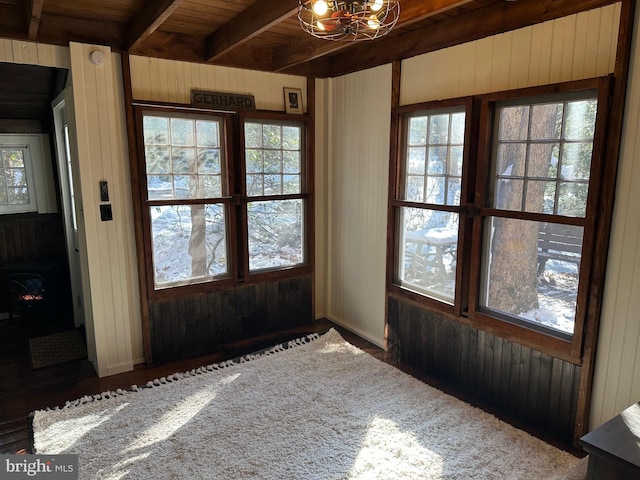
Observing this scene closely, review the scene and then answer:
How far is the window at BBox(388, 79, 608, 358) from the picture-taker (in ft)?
7.91

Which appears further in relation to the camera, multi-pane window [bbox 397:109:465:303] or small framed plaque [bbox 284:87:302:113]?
small framed plaque [bbox 284:87:302:113]

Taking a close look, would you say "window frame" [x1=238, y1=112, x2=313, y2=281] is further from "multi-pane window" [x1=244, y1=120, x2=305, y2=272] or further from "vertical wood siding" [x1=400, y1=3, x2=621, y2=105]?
"vertical wood siding" [x1=400, y1=3, x2=621, y2=105]

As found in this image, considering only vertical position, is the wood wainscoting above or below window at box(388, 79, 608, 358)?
below

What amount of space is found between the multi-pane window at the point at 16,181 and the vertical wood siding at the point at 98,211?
6.25 ft

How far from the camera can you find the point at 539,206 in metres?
2.59

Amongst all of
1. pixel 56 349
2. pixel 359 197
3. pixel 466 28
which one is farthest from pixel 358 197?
pixel 56 349

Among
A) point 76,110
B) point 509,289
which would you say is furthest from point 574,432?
point 76,110

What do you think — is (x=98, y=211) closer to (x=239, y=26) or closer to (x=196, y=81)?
(x=196, y=81)

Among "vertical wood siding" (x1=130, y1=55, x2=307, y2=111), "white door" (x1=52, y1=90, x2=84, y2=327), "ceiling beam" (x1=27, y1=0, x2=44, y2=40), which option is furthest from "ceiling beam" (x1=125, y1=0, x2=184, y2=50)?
"white door" (x1=52, y1=90, x2=84, y2=327)

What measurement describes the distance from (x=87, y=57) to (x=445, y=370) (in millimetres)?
3445

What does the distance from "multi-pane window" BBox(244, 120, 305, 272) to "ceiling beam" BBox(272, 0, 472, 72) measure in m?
0.57

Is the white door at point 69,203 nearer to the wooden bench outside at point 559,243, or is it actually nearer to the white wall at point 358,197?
the white wall at point 358,197

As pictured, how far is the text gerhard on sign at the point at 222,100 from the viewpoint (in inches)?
139

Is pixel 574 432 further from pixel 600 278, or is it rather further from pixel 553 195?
pixel 553 195
